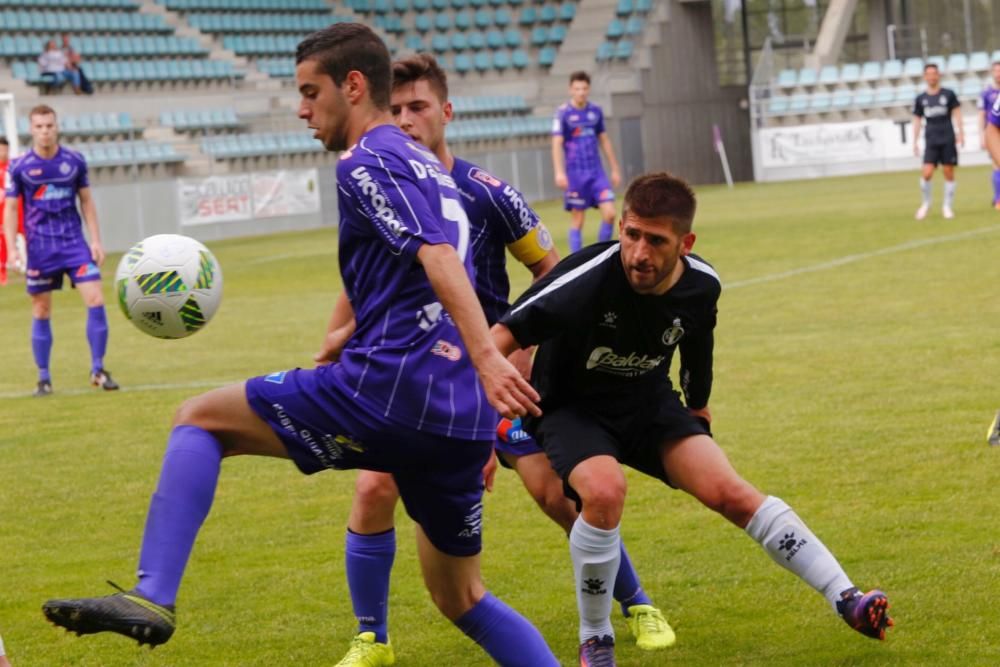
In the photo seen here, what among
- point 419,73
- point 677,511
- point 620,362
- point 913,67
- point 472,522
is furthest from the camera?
point 913,67

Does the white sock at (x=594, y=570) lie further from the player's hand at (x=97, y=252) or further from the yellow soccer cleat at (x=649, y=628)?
the player's hand at (x=97, y=252)

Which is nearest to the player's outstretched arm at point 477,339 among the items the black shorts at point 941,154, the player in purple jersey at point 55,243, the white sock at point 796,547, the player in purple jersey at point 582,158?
the white sock at point 796,547

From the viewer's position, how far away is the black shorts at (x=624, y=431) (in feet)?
14.5

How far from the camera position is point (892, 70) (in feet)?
129

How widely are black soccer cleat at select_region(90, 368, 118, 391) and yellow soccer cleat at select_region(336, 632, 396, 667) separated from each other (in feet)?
23.1

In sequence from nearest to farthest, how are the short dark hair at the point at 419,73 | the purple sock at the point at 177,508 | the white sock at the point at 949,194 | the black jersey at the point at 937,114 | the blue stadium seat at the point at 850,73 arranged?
the purple sock at the point at 177,508 → the short dark hair at the point at 419,73 → the white sock at the point at 949,194 → the black jersey at the point at 937,114 → the blue stadium seat at the point at 850,73

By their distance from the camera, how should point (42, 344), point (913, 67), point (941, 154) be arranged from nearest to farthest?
point (42, 344) → point (941, 154) → point (913, 67)

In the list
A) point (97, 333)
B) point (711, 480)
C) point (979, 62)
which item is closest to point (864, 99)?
point (979, 62)

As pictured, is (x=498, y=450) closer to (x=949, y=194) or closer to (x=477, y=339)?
(x=477, y=339)

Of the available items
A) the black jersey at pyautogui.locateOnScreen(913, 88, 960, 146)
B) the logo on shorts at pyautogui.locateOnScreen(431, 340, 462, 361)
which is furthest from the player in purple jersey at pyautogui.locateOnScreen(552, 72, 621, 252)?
the logo on shorts at pyautogui.locateOnScreen(431, 340, 462, 361)

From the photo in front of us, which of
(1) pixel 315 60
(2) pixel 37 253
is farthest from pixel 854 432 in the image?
(2) pixel 37 253

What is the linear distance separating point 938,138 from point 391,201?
20178 millimetres

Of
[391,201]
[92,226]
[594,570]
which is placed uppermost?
[391,201]

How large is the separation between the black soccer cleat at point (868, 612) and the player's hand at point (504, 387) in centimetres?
122
